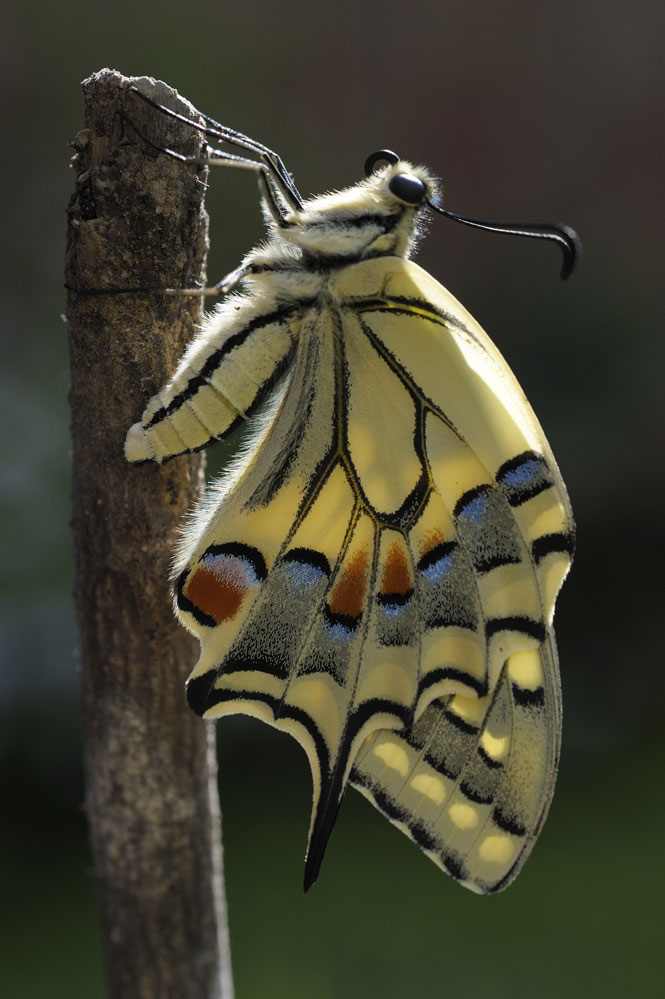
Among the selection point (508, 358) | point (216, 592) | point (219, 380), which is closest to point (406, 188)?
point (219, 380)

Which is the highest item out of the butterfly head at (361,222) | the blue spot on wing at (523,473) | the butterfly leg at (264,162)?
the butterfly leg at (264,162)

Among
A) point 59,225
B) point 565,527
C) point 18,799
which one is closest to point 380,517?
point 565,527

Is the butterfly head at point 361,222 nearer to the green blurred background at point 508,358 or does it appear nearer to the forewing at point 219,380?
the forewing at point 219,380

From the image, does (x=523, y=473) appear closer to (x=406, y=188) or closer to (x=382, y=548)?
(x=382, y=548)

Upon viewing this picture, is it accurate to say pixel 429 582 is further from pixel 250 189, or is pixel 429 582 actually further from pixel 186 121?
pixel 250 189

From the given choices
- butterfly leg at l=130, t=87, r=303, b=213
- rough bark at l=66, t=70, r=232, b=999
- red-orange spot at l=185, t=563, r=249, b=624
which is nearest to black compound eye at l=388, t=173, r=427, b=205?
butterfly leg at l=130, t=87, r=303, b=213

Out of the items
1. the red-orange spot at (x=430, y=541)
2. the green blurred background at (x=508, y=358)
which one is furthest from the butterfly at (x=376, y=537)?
the green blurred background at (x=508, y=358)

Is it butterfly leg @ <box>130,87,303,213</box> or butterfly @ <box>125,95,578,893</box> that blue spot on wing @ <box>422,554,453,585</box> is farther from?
butterfly leg @ <box>130,87,303,213</box>
